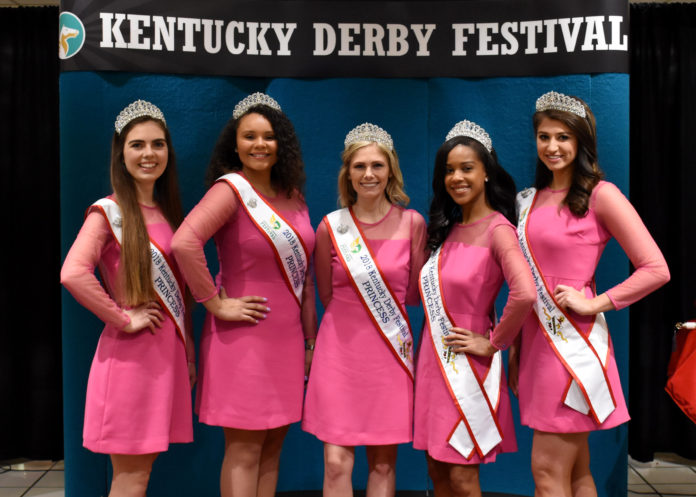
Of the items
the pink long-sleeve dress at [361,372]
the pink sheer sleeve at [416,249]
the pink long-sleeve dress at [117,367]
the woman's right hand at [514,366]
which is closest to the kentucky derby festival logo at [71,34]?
the pink long-sleeve dress at [117,367]

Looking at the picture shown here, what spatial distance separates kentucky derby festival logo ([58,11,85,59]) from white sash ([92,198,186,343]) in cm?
82

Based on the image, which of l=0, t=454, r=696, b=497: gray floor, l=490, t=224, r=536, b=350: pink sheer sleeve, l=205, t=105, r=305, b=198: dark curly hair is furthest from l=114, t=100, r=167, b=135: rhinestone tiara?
l=0, t=454, r=696, b=497: gray floor

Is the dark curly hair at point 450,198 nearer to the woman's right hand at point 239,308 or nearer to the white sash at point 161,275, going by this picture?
the woman's right hand at point 239,308

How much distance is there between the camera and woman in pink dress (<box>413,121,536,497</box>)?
235 centimetres

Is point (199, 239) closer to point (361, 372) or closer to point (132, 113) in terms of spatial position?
point (132, 113)

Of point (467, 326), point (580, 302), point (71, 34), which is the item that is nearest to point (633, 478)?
point (580, 302)

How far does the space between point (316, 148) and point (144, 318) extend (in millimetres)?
1143

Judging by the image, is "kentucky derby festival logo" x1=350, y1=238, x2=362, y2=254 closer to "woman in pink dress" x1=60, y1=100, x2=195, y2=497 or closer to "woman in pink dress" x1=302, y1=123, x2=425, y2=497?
"woman in pink dress" x1=302, y1=123, x2=425, y2=497

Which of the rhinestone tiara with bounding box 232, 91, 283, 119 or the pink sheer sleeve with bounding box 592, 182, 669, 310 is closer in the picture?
the pink sheer sleeve with bounding box 592, 182, 669, 310

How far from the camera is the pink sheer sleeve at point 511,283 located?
224 centimetres


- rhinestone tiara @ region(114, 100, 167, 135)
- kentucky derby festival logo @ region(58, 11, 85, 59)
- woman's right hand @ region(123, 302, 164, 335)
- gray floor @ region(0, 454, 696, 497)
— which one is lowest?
gray floor @ region(0, 454, 696, 497)

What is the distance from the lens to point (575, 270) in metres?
2.42

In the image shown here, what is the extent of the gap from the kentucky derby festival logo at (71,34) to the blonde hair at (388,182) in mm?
1180

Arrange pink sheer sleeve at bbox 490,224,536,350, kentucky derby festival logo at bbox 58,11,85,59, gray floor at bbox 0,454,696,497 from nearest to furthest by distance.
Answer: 1. pink sheer sleeve at bbox 490,224,536,350
2. kentucky derby festival logo at bbox 58,11,85,59
3. gray floor at bbox 0,454,696,497
